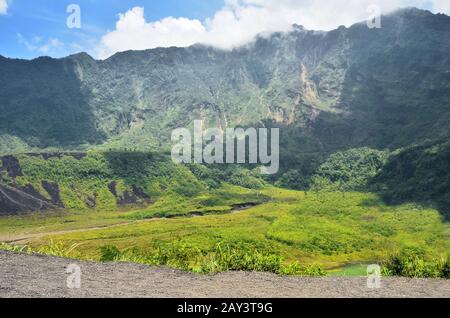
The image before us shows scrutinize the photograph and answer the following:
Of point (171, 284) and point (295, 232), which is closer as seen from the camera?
point (171, 284)

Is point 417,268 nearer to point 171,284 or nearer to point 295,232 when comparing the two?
point 171,284

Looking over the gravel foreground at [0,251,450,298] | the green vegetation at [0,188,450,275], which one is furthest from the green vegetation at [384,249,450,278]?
the green vegetation at [0,188,450,275]

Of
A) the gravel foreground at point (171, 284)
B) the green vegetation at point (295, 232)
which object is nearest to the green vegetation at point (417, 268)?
the gravel foreground at point (171, 284)

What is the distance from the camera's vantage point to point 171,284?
66.6 feet

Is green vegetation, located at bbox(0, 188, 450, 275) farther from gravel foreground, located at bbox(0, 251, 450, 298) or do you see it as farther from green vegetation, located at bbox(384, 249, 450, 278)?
gravel foreground, located at bbox(0, 251, 450, 298)

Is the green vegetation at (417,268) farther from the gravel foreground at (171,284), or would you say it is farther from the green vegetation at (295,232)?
the green vegetation at (295,232)

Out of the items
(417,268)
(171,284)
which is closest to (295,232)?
(417,268)

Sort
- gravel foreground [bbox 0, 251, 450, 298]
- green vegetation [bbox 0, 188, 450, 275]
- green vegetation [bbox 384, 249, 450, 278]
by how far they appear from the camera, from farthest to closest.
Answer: green vegetation [bbox 0, 188, 450, 275], green vegetation [bbox 384, 249, 450, 278], gravel foreground [bbox 0, 251, 450, 298]

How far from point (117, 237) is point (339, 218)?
74928 mm

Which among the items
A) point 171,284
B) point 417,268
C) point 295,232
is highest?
point 417,268

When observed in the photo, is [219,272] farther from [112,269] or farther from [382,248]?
[382,248]

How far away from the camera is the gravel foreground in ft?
59.7

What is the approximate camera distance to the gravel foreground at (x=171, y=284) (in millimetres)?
18188
